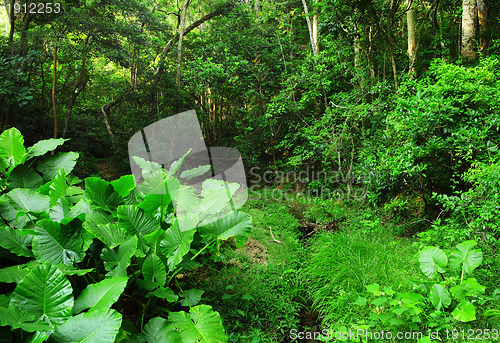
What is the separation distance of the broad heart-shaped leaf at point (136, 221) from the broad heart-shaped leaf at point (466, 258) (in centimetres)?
192

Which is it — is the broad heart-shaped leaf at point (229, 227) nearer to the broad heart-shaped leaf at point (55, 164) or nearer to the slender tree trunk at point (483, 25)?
the broad heart-shaped leaf at point (55, 164)

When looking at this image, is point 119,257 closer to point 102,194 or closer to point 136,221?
point 136,221

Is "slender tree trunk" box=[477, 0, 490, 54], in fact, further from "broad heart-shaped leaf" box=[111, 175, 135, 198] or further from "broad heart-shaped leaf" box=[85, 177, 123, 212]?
"broad heart-shaped leaf" box=[85, 177, 123, 212]

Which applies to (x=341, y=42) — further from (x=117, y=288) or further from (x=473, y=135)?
(x=117, y=288)

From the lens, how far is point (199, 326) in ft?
4.54

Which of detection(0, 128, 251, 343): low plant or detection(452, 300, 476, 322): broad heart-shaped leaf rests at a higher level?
detection(0, 128, 251, 343): low plant

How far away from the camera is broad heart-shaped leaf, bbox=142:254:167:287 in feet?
4.91

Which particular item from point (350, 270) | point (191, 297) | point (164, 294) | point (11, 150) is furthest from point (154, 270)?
point (350, 270)

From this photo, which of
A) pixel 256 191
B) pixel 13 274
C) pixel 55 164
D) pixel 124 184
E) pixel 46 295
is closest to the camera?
pixel 46 295

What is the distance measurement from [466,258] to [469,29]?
3671 mm

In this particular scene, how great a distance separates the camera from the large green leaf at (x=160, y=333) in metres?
1.31

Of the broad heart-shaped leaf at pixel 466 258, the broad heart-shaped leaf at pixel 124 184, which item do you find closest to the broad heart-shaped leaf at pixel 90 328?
the broad heart-shaped leaf at pixel 124 184

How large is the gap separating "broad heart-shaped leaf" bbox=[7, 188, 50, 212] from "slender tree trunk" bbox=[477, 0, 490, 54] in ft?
17.4

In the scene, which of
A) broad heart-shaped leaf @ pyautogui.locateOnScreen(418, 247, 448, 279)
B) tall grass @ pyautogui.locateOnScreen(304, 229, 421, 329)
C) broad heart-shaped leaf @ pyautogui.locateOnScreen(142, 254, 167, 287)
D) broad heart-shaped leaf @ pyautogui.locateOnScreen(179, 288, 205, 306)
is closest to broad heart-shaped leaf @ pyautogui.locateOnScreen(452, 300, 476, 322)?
broad heart-shaped leaf @ pyautogui.locateOnScreen(418, 247, 448, 279)
